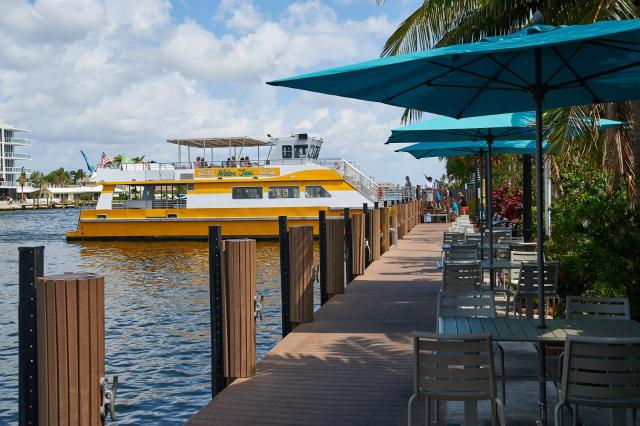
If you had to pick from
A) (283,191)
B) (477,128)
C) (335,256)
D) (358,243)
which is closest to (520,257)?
(477,128)

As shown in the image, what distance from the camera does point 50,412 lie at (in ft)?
14.2

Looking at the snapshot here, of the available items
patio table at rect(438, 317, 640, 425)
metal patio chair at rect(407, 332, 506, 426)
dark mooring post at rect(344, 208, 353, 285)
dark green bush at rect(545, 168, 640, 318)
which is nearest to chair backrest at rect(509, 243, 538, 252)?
dark green bush at rect(545, 168, 640, 318)

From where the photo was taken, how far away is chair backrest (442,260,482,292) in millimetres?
9070

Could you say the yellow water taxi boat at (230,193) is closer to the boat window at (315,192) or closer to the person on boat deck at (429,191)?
the boat window at (315,192)

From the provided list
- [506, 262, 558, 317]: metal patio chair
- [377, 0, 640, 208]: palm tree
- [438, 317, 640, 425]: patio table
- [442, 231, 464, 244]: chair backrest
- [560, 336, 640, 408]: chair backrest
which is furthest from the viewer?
[442, 231, 464, 244]: chair backrest

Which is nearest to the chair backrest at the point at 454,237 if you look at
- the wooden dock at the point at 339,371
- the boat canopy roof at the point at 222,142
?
the wooden dock at the point at 339,371

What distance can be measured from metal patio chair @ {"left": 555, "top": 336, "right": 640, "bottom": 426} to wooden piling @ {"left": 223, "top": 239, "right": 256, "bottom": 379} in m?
3.51

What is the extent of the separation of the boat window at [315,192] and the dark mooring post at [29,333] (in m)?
31.2

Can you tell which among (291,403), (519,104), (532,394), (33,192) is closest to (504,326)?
(532,394)

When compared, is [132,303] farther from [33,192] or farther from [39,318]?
[33,192]

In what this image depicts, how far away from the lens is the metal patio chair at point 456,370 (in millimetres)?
4449

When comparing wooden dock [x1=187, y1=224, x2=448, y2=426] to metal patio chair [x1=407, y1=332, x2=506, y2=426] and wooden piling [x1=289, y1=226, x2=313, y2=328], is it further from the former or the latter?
metal patio chair [x1=407, y1=332, x2=506, y2=426]

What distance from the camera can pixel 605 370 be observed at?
4238 millimetres

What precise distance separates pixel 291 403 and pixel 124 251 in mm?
27402
